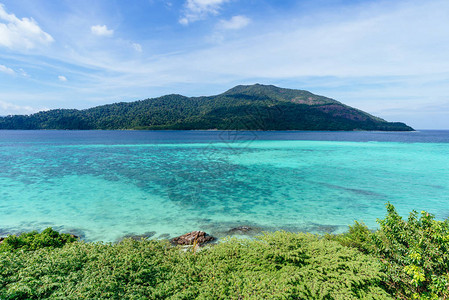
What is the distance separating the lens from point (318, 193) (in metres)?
18.2

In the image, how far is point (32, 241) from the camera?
7.33 m

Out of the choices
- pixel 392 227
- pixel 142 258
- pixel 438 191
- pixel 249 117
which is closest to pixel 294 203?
pixel 249 117

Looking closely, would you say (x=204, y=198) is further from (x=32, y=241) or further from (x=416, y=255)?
(x=416, y=255)

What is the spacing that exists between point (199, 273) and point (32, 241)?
6261 mm

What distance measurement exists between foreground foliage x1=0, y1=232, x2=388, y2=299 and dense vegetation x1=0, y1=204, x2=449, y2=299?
0.02 m

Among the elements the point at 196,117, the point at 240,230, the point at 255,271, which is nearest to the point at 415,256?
the point at 255,271

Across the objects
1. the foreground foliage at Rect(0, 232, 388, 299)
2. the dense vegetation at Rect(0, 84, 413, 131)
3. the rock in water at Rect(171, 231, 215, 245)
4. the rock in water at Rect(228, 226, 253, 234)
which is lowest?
the rock in water at Rect(228, 226, 253, 234)

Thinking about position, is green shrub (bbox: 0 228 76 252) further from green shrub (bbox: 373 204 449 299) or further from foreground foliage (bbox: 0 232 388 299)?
green shrub (bbox: 373 204 449 299)

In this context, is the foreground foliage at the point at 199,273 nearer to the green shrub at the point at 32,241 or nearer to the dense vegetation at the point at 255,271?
the dense vegetation at the point at 255,271

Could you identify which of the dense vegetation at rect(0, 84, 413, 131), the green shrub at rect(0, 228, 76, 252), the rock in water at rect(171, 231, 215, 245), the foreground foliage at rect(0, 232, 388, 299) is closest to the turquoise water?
the rock in water at rect(171, 231, 215, 245)

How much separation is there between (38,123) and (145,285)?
23063 cm

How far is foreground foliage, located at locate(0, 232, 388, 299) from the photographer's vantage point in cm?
432

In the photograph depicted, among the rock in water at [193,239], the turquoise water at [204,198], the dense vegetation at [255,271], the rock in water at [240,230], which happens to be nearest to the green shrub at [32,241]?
the dense vegetation at [255,271]

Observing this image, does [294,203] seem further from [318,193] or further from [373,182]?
[373,182]
